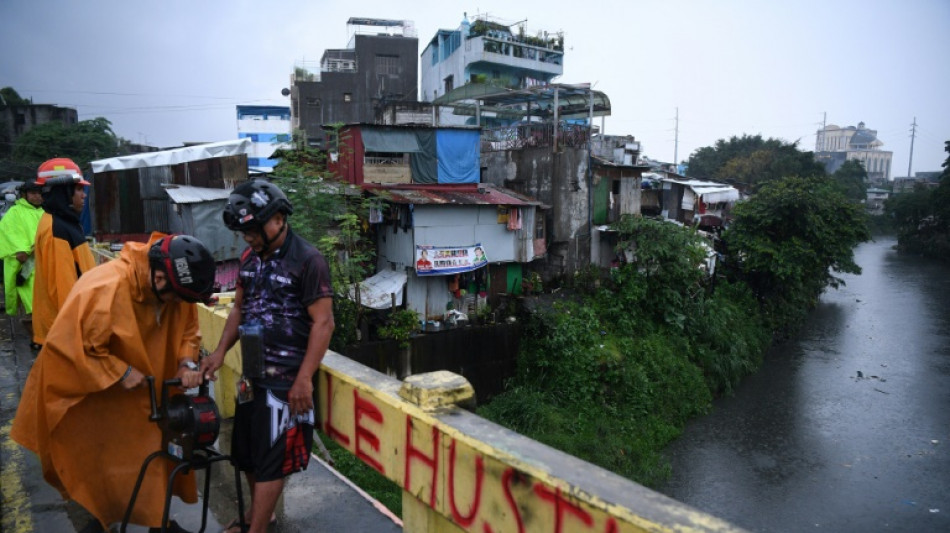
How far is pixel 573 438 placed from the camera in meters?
13.6

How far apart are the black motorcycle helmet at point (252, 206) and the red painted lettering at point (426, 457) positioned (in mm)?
993

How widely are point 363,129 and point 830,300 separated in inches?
942

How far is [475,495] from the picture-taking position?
1845 mm

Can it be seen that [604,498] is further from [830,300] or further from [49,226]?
[830,300]

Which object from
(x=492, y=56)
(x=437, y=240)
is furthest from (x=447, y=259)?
(x=492, y=56)

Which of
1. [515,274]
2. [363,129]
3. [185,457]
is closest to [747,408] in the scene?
[515,274]

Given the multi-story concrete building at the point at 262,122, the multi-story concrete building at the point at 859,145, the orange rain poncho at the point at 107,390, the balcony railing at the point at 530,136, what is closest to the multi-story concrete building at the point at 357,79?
the multi-story concrete building at the point at 262,122

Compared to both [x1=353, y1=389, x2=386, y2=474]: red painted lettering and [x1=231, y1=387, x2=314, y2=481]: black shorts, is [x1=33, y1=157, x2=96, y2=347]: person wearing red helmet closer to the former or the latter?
[x1=231, y1=387, x2=314, y2=481]: black shorts

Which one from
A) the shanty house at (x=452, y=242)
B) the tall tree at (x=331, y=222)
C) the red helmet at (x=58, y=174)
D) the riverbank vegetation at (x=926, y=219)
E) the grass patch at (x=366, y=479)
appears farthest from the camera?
the riverbank vegetation at (x=926, y=219)

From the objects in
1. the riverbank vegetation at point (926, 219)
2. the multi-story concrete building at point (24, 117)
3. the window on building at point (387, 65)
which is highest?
the window on building at point (387, 65)

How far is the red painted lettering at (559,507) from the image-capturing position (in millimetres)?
1519

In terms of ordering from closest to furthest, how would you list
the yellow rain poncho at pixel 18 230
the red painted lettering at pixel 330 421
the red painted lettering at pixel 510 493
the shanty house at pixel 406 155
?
the red painted lettering at pixel 510 493 → the red painted lettering at pixel 330 421 → the yellow rain poncho at pixel 18 230 → the shanty house at pixel 406 155

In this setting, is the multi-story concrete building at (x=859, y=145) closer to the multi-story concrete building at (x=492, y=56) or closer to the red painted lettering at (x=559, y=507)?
the multi-story concrete building at (x=492, y=56)

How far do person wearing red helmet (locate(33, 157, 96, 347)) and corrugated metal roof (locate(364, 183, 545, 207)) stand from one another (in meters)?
10.2
